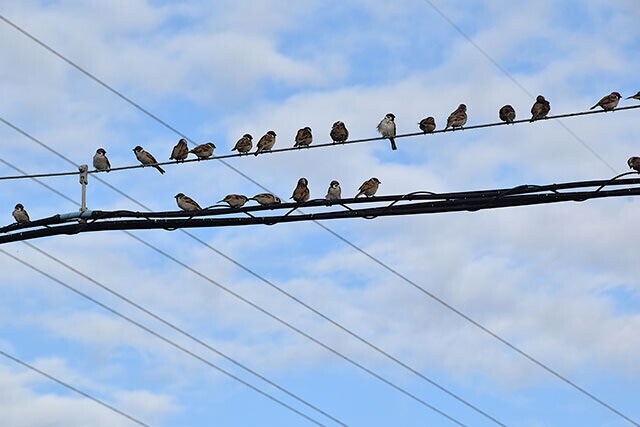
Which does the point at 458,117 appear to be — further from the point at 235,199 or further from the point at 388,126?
the point at 235,199

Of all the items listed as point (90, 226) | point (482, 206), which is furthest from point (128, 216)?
point (482, 206)

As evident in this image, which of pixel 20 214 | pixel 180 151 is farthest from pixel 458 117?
pixel 20 214

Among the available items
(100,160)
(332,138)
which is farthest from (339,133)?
(100,160)

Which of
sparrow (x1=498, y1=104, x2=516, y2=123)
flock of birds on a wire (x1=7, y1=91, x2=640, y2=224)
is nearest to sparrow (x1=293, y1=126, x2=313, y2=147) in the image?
flock of birds on a wire (x1=7, y1=91, x2=640, y2=224)

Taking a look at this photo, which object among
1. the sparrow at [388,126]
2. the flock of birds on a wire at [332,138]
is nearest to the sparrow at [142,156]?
the flock of birds on a wire at [332,138]

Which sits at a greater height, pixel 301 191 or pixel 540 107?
pixel 540 107

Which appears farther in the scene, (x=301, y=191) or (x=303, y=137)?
(x=303, y=137)

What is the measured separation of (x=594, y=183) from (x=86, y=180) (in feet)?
19.5

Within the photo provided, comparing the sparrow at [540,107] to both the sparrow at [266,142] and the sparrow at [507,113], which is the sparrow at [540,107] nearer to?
the sparrow at [507,113]

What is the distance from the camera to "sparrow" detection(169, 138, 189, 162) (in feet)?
82.7

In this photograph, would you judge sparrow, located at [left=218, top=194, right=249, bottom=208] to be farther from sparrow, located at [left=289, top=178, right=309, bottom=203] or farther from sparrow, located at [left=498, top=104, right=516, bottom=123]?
sparrow, located at [left=498, top=104, right=516, bottom=123]

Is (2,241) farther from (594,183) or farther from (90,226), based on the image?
(594,183)

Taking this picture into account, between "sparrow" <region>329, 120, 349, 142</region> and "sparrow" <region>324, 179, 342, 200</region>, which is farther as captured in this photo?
"sparrow" <region>329, 120, 349, 142</region>

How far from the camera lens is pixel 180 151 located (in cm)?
2559
